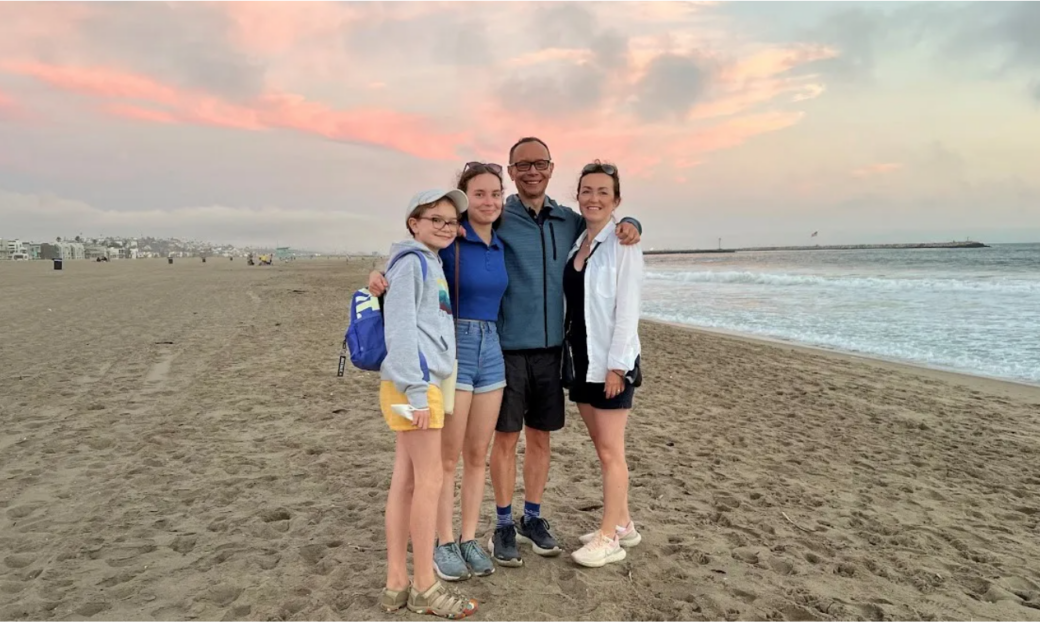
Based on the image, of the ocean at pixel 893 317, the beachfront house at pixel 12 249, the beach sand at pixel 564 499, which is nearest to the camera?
the beach sand at pixel 564 499

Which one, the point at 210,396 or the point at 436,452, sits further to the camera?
the point at 210,396

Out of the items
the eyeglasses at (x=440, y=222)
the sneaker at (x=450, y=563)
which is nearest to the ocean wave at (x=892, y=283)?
the sneaker at (x=450, y=563)

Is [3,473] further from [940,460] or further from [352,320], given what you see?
[940,460]

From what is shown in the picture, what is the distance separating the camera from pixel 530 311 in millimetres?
3186

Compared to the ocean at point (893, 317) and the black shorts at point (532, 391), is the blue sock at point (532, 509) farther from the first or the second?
the ocean at point (893, 317)

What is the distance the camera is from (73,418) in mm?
6172

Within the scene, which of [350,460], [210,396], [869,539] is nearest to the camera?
[869,539]

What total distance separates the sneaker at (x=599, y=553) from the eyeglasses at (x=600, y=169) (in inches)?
82.0

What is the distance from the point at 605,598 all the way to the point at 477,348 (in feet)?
4.81

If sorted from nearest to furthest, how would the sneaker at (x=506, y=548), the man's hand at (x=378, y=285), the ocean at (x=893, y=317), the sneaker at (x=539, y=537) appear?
the man's hand at (x=378, y=285), the sneaker at (x=506, y=548), the sneaker at (x=539, y=537), the ocean at (x=893, y=317)

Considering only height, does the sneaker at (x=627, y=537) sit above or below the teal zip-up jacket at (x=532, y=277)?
below

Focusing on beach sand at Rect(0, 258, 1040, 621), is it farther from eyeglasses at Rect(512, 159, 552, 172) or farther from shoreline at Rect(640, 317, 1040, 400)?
eyeglasses at Rect(512, 159, 552, 172)

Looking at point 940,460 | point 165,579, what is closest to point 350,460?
point 165,579

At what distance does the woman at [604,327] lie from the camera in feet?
10.4
